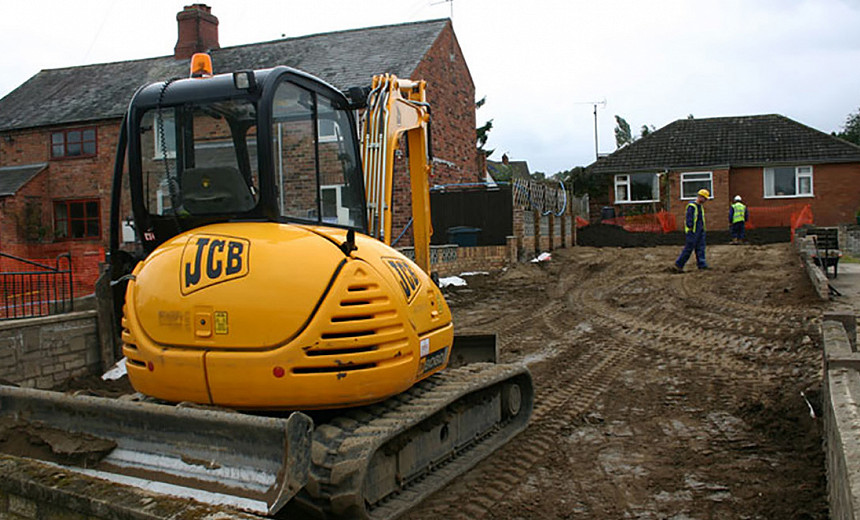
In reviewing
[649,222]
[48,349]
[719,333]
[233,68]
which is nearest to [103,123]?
[233,68]

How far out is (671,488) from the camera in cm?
488

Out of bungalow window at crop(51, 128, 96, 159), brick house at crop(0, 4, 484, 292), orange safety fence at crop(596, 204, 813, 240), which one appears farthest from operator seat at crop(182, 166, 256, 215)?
orange safety fence at crop(596, 204, 813, 240)

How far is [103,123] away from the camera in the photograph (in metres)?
23.7

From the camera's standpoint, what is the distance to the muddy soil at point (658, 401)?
4.70 metres

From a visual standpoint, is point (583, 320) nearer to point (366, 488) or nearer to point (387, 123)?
point (387, 123)

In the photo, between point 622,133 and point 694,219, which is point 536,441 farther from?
point 622,133

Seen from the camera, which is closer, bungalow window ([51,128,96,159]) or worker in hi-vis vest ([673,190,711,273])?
worker in hi-vis vest ([673,190,711,273])

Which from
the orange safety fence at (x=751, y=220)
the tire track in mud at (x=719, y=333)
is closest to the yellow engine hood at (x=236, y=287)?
the tire track in mud at (x=719, y=333)

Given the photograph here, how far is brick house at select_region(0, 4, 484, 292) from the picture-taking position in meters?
23.1

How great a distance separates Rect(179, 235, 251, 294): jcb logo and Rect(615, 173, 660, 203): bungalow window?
29.6m

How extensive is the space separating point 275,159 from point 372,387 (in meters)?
1.52

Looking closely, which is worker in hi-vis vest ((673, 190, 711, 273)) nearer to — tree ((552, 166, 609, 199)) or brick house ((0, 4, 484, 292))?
brick house ((0, 4, 484, 292))

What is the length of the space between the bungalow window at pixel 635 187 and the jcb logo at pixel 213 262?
29632mm

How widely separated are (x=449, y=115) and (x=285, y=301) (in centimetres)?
2127
